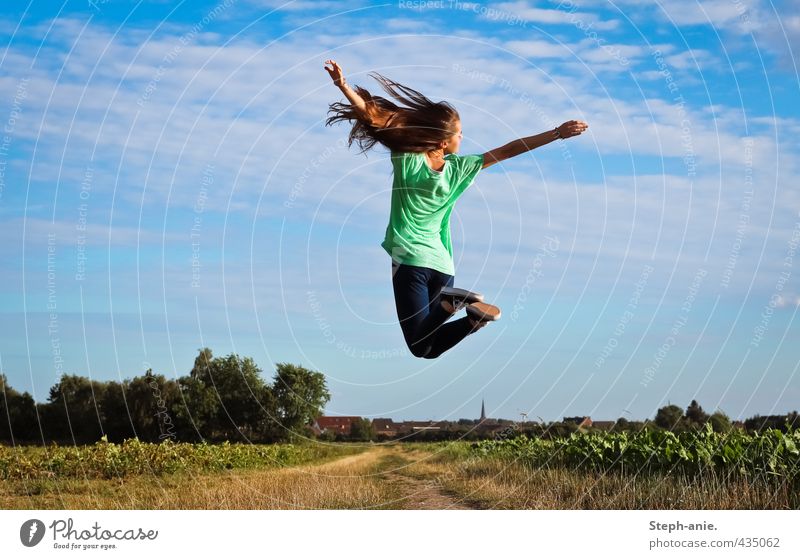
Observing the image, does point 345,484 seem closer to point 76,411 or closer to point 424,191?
point 424,191

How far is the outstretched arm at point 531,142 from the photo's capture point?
421 inches

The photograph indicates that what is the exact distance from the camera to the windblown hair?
36.4ft

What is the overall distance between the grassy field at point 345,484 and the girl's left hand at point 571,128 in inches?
276

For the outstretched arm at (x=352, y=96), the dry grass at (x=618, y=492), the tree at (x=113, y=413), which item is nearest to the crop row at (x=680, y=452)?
the dry grass at (x=618, y=492)

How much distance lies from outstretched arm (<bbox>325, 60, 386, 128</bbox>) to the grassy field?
7.42 m

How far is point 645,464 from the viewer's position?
59.4 ft

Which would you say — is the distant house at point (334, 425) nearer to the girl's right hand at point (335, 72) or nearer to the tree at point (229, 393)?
the tree at point (229, 393)

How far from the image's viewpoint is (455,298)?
10.4 metres

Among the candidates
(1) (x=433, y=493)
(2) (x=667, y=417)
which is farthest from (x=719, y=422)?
(1) (x=433, y=493)

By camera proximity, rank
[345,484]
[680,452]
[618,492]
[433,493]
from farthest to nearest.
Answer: [433,493] < [345,484] < [680,452] < [618,492]

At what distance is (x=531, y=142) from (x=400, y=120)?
1692mm

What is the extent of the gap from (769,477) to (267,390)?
1338 cm

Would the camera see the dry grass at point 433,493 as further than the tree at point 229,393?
No
